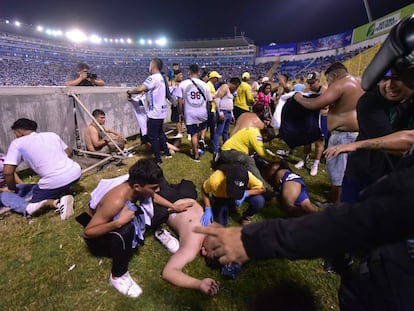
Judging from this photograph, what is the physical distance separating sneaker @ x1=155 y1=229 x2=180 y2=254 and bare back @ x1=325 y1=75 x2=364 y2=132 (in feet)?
8.46

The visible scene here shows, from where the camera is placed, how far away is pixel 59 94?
4.95 metres

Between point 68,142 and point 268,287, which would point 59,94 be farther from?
point 268,287

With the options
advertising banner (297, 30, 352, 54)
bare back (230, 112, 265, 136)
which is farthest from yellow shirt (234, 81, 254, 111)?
advertising banner (297, 30, 352, 54)

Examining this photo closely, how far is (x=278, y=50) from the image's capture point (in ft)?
148

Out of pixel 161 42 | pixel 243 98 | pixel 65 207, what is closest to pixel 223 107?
pixel 243 98

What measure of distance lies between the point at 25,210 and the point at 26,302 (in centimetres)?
159

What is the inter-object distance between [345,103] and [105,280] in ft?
11.2

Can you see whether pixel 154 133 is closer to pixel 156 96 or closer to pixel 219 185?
pixel 156 96

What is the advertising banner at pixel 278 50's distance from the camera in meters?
43.3

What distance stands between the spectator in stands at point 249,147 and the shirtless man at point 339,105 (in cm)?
89

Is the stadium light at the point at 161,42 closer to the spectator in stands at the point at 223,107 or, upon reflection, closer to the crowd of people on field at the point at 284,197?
the spectator in stands at the point at 223,107

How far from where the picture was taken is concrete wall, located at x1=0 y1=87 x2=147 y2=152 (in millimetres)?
4129

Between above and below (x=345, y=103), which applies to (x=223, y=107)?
above

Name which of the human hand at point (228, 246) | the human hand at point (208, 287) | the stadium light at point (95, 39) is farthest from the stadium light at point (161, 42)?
the human hand at point (228, 246)
